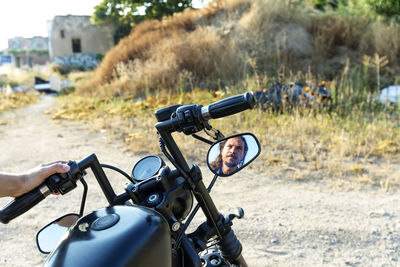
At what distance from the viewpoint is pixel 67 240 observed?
3.04 ft

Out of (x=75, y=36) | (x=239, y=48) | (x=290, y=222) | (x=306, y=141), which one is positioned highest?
(x=75, y=36)

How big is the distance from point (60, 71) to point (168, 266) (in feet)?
89.3

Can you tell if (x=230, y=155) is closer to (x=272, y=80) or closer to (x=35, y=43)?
(x=272, y=80)

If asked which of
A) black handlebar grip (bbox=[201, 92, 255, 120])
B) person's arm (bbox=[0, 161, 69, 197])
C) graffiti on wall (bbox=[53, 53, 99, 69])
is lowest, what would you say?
person's arm (bbox=[0, 161, 69, 197])

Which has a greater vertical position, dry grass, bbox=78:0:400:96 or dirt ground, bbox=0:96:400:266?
dry grass, bbox=78:0:400:96

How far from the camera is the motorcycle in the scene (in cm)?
88

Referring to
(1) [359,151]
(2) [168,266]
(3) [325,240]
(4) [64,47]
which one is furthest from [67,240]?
(4) [64,47]

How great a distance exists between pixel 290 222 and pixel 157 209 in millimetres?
2250

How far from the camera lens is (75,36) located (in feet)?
109

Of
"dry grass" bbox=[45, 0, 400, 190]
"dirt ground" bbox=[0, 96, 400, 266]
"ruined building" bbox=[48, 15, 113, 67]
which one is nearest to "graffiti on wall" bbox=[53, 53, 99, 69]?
"ruined building" bbox=[48, 15, 113, 67]

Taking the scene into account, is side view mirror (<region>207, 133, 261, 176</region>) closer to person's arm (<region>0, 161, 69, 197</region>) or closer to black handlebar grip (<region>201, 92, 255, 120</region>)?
black handlebar grip (<region>201, 92, 255, 120</region>)

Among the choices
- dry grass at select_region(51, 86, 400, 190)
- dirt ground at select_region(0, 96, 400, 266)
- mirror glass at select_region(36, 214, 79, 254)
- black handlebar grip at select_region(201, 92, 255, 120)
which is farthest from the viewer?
dry grass at select_region(51, 86, 400, 190)

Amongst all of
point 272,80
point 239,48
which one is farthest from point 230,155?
point 239,48

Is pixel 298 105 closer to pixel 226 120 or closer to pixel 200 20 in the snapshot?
pixel 226 120
